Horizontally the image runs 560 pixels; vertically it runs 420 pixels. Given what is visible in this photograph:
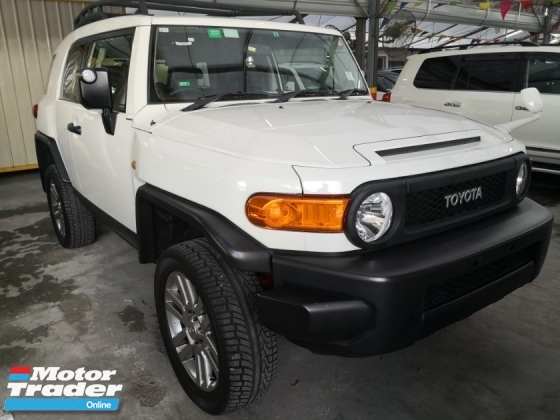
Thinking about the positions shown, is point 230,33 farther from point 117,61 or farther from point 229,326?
point 229,326

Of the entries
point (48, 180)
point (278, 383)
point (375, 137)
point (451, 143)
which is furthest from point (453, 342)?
point (48, 180)

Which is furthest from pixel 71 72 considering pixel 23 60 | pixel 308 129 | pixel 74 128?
pixel 23 60

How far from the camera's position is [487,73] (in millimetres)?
5766

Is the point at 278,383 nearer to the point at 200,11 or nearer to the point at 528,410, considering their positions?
the point at 528,410

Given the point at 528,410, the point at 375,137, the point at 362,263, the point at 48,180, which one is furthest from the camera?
the point at 48,180

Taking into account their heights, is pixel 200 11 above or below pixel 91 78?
above

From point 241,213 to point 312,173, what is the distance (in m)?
0.31

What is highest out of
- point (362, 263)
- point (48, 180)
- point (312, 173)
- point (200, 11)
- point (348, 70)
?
point (200, 11)

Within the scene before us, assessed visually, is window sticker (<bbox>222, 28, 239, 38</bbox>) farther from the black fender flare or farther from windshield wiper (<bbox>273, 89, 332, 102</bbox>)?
the black fender flare

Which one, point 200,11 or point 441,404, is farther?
point 200,11

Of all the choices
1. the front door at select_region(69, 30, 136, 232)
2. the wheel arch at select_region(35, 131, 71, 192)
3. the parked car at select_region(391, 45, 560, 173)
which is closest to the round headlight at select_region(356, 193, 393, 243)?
the front door at select_region(69, 30, 136, 232)

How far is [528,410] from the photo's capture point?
2100 mm

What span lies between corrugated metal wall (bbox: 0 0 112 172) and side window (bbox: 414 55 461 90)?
519 cm

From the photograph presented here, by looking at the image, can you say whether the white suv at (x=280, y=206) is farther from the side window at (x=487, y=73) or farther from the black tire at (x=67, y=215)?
the side window at (x=487, y=73)
